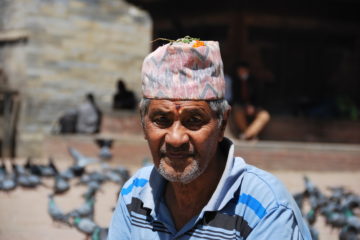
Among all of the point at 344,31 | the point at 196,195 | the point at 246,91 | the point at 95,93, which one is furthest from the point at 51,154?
the point at 196,195

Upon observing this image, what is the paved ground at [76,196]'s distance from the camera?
5047mm

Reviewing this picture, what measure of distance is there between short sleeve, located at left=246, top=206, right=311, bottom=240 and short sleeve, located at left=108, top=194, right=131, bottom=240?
530 millimetres

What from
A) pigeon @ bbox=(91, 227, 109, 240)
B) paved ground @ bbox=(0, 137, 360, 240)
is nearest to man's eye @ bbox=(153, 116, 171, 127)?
pigeon @ bbox=(91, 227, 109, 240)

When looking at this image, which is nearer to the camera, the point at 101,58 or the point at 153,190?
the point at 153,190

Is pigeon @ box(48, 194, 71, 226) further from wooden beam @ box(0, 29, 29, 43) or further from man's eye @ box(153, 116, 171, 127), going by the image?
wooden beam @ box(0, 29, 29, 43)

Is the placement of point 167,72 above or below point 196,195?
above

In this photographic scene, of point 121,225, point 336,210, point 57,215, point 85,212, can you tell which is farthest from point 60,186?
point 121,225

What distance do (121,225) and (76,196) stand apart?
4666mm

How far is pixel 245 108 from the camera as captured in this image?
368 inches

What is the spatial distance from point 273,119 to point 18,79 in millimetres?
8246

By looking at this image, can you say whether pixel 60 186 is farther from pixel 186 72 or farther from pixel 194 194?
pixel 186 72

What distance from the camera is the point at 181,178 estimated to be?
184 centimetres

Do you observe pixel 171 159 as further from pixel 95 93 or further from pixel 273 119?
Result: pixel 95 93

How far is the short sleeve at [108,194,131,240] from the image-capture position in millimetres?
1983
